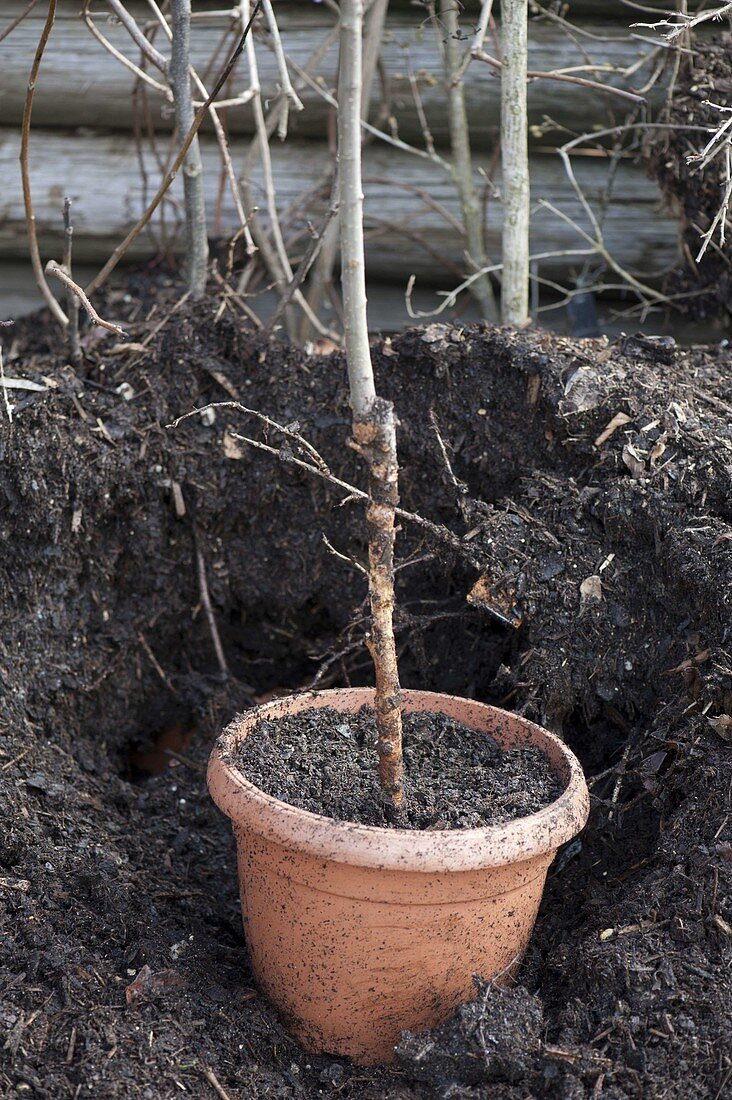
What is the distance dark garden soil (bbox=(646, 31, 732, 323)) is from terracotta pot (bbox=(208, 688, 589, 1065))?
166cm

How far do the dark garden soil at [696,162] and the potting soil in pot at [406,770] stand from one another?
1.47 meters

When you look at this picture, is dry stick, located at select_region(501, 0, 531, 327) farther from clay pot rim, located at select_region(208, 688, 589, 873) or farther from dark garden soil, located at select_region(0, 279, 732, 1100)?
clay pot rim, located at select_region(208, 688, 589, 873)

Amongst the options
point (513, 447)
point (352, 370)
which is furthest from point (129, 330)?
point (352, 370)

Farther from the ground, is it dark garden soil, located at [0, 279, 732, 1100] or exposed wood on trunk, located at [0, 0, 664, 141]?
exposed wood on trunk, located at [0, 0, 664, 141]

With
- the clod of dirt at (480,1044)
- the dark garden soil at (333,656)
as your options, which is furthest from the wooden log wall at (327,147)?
the clod of dirt at (480,1044)

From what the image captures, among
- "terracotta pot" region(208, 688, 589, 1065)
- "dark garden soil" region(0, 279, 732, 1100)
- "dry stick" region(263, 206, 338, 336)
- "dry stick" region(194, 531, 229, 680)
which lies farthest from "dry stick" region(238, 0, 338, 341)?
"terracotta pot" region(208, 688, 589, 1065)

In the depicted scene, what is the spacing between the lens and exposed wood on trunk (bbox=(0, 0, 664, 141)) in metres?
3.22

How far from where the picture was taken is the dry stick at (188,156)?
7.29ft

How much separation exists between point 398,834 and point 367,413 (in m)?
0.63

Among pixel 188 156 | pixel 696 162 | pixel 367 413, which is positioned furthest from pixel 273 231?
pixel 367 413

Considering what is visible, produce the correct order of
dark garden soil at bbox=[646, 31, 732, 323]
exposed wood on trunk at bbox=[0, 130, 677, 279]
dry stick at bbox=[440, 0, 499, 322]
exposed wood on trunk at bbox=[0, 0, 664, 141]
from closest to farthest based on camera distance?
dark garden soil at bbox=[646, 31, 732, 323] → dry stick at bbox=[440, 0, 499, 322] → exposed wood on trunk at bbox=[0, 0, 664, 141] → exposed wood on trunk at bbox=[0, 130, 677, 279]

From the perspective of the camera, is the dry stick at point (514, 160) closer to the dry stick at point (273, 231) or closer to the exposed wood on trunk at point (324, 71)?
the dry stick at point (273, 231)

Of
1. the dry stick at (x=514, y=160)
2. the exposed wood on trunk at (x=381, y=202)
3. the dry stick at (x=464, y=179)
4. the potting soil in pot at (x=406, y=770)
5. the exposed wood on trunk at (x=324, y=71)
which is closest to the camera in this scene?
the potting soil in pot at (x=406, y=770)

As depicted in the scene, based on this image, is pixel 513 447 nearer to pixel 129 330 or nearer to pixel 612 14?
pixel 129 330
